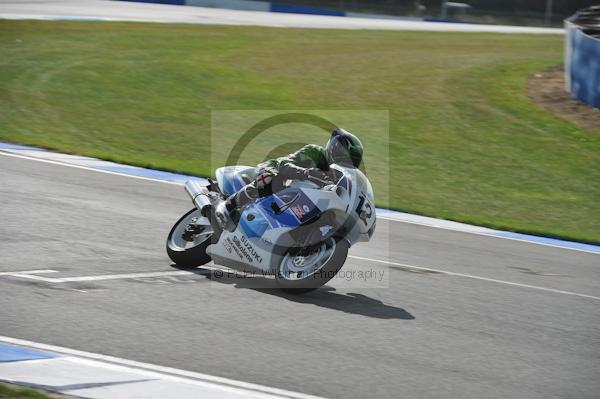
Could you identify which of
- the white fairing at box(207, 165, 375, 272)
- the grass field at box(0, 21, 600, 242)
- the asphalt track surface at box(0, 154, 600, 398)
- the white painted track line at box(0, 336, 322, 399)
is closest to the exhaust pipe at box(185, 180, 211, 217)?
the white fairing at box(207, 165, 375, 272)

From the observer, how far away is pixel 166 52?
86.9 feet

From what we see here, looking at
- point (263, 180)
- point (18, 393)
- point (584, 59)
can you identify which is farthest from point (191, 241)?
point (584, 59)

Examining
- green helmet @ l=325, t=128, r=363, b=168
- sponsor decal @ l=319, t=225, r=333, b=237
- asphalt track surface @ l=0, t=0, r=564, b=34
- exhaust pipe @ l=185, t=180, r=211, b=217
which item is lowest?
sponsor decal @ l=319, t=225, r=333, b=237

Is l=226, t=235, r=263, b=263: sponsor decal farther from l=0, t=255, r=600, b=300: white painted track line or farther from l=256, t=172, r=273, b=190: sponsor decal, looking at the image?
l=0, t=255, r=600, b=300: white painted track line

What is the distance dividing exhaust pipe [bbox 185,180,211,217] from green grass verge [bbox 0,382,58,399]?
151 inches

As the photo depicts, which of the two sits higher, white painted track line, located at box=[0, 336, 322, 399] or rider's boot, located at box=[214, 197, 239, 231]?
rider's boot, located at box=[214, 197, 239, 231]

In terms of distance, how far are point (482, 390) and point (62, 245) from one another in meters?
5.00

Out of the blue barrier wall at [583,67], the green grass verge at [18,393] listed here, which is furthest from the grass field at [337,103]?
the green grass verge at [18,393]

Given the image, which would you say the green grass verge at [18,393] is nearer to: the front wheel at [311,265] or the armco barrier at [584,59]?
the front wheel at [311,265]

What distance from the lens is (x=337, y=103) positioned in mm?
22312

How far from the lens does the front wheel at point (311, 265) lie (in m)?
8.32

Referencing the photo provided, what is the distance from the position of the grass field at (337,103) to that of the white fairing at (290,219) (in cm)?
646

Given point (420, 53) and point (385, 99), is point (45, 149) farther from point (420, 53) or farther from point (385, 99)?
point (420, 53)

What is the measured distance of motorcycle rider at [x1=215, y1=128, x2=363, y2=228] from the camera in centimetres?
855
